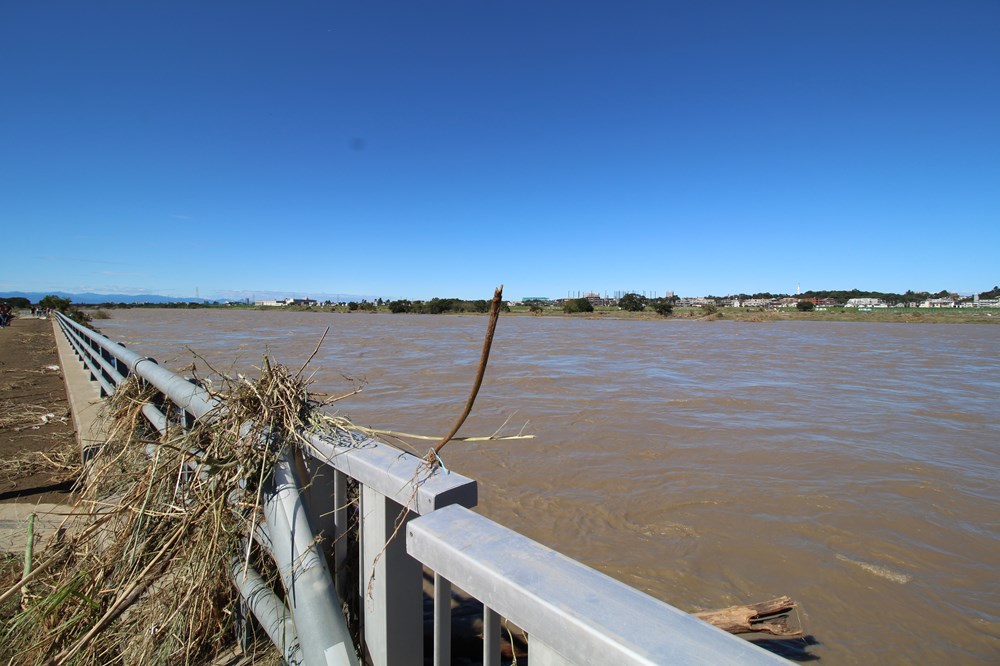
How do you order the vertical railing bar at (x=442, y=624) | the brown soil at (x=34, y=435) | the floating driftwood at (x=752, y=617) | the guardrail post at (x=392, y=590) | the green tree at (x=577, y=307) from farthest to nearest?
the green tree at (x=577, y=307)
the brown soil at (x=34, y=435)
the floating driftwood at (x=752, y=617)
the guardrail post at (x=392, y=590)
the vertical railing bar at (x=442, y=624)

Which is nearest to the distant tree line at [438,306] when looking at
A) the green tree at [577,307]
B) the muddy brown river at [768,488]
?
the green tree at [577,307]

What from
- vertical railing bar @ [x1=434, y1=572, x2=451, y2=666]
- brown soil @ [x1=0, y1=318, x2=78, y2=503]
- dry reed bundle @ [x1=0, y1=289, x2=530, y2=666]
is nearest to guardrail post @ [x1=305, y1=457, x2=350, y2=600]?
dry reed bundle @ [x1=0, y1=289, x2=530, y2=666]

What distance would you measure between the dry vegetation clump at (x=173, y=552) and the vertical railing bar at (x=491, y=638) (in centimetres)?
80

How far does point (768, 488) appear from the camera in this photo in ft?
16.5

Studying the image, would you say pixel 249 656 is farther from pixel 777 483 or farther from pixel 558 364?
pixel 558 364

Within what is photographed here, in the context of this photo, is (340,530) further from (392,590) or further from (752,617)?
(752,617)

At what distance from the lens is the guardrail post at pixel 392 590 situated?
1108mm

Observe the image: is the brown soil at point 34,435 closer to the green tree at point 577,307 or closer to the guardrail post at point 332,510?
the guardrail post at point 332,510

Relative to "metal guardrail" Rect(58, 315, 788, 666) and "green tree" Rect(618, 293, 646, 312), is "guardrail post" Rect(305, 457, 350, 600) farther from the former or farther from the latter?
"green tree" Rect(618, 293, 646, 312)

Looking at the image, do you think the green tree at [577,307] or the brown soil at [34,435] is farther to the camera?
the green tree at [577,307]

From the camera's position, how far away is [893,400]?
379 inches

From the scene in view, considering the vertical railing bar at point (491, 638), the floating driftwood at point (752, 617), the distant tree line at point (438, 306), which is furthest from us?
the distant tree line at point (438, 306)

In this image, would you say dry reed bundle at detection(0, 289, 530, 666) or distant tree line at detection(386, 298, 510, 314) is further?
distant tree line at detection(386, 298, 510, 314)

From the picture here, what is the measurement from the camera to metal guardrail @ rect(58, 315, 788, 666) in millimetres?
590
